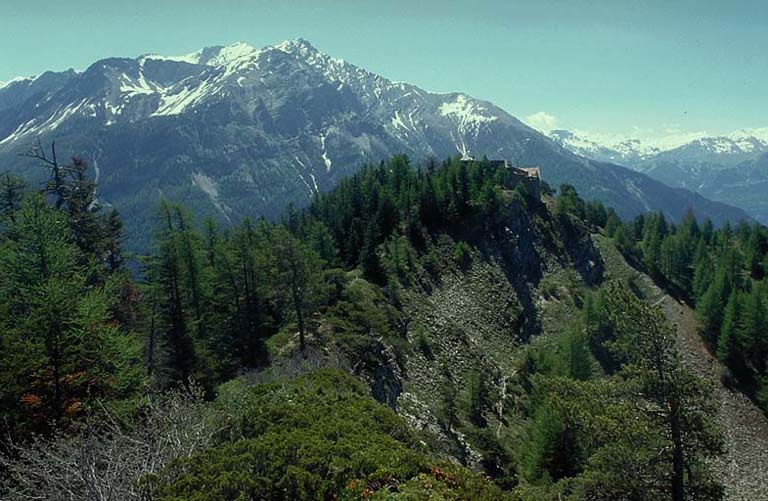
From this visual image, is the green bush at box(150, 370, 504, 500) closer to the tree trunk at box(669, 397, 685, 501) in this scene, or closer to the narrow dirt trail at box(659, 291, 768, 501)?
the tree trunk at box(669, 397, 685, 501)

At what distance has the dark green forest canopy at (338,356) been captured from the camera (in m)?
15.2

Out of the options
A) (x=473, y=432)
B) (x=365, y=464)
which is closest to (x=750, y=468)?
(x=473, y=432)

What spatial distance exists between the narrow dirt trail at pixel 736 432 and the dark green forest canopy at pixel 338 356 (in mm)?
2657

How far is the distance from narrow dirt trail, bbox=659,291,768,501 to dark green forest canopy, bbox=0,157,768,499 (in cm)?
266

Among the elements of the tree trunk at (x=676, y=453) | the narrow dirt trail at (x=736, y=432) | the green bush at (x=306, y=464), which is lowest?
the narrow dirt trail at (x=736, y=432)

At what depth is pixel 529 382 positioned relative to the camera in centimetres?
5431

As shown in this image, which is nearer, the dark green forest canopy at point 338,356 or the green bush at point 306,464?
the green bush at point 306,464

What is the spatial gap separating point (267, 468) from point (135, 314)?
34566 millimetres

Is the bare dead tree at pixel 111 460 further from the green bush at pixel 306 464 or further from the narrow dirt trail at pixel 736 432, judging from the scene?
the narrow dirt trail at pixel 736 432

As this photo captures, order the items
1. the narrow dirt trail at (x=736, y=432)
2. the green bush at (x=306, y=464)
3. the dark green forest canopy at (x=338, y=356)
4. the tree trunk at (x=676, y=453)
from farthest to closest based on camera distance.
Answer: the narrow dirt trail at (x=736, y=432)
the tree trunk at (x=676, y=453)
the dark green forest canopy at (x=338, y=356)
the green bush at (x=306, y=464)

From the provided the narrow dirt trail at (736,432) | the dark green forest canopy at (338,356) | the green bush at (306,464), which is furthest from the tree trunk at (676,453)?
the narrow dirt trail at (736,432)

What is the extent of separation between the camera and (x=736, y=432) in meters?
53.3

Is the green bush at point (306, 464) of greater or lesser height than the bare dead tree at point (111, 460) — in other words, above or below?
above

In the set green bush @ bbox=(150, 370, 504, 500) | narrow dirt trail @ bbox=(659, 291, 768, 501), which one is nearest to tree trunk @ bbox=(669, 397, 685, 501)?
green bush @ bbox=(150, 370, 504, 500)
